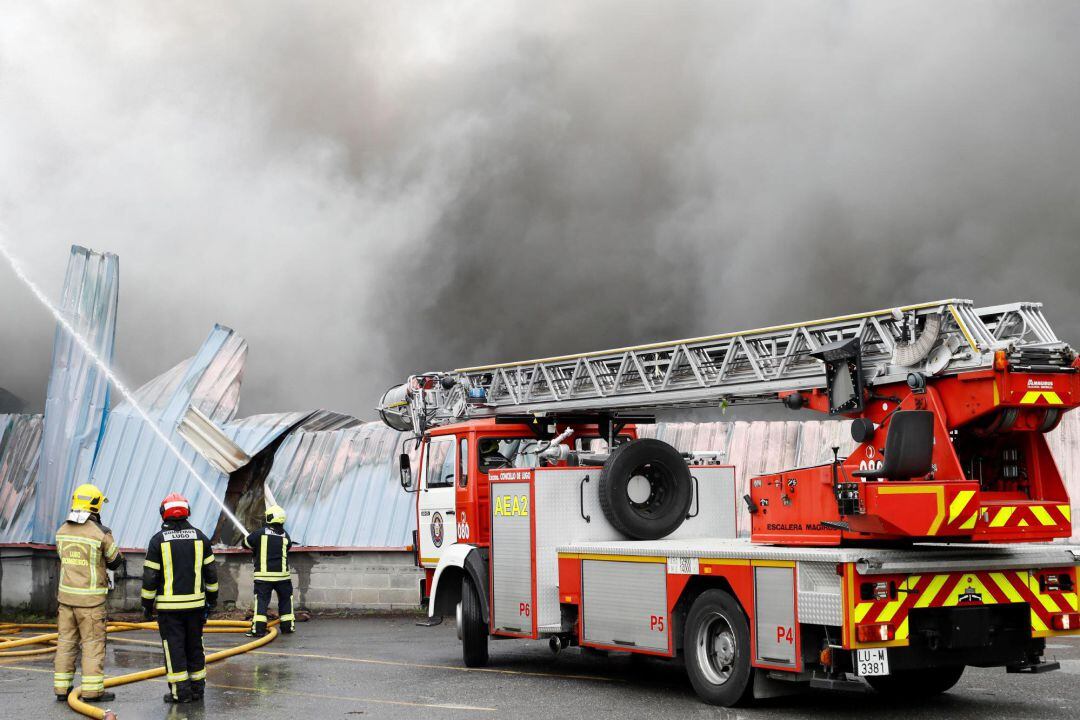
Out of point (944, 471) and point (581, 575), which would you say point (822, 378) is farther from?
point (581, 575)

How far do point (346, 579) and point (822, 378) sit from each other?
1111 cm

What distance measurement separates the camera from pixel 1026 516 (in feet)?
26.9

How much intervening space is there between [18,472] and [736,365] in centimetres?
1607

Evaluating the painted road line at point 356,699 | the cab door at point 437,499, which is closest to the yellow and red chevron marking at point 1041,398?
the painted road line at point 356,699

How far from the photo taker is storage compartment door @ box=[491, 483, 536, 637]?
11.1m

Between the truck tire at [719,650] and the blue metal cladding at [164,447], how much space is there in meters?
12.5

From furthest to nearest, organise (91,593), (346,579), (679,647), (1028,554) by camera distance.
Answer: (346,579), (91,593), (679,647), (1028,554)

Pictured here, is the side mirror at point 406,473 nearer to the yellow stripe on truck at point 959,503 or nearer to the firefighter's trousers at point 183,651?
the firefighter's trousers at point 183,651

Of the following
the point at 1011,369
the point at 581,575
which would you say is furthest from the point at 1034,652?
A: the point at 581,575

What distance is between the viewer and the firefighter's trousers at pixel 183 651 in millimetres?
9938

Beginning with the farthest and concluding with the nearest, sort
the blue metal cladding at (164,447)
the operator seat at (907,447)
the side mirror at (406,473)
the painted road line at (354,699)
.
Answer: the blue metal cladding at (164,447) < the side mirror at (406,473) < the painted road line at (354,699) < the operator seat at (907,447)

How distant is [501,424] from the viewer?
12.5 meters

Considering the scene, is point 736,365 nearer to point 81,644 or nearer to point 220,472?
point 81,644

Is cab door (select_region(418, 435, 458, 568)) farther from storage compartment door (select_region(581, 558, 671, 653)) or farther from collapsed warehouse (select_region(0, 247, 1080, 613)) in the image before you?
collapsed warehouse (select_region(0, 247, 1080, 613))
